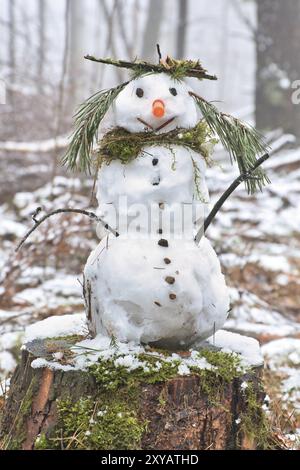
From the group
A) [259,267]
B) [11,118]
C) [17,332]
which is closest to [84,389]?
[17,332]

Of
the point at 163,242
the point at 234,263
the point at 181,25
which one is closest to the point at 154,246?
the point at 163,242

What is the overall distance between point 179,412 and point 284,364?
1.85 metres

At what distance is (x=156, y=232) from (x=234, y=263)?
10.2ft

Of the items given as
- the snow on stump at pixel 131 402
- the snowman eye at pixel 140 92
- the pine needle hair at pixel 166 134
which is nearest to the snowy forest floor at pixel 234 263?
the snow on stump at pixel 131 402

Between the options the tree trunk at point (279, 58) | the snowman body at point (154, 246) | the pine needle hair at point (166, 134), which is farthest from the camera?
the tree trunk at point (279, 58)

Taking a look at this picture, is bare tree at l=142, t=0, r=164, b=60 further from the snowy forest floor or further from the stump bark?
the stump bark

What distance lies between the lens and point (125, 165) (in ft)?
7.46

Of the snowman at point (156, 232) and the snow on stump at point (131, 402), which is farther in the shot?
the snowman at point (156, 232)

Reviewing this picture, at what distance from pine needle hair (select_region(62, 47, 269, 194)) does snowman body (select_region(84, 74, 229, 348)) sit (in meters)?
0.04

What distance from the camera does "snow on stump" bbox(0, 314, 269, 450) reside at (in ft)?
6.52

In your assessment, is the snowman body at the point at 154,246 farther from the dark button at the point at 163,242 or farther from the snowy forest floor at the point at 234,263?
the snowy forest floor at the point at 234,263

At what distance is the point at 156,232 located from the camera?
226 cm

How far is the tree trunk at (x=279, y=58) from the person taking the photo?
7.45 meters

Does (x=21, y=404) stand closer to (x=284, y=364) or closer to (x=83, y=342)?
(x=83, y=342)
